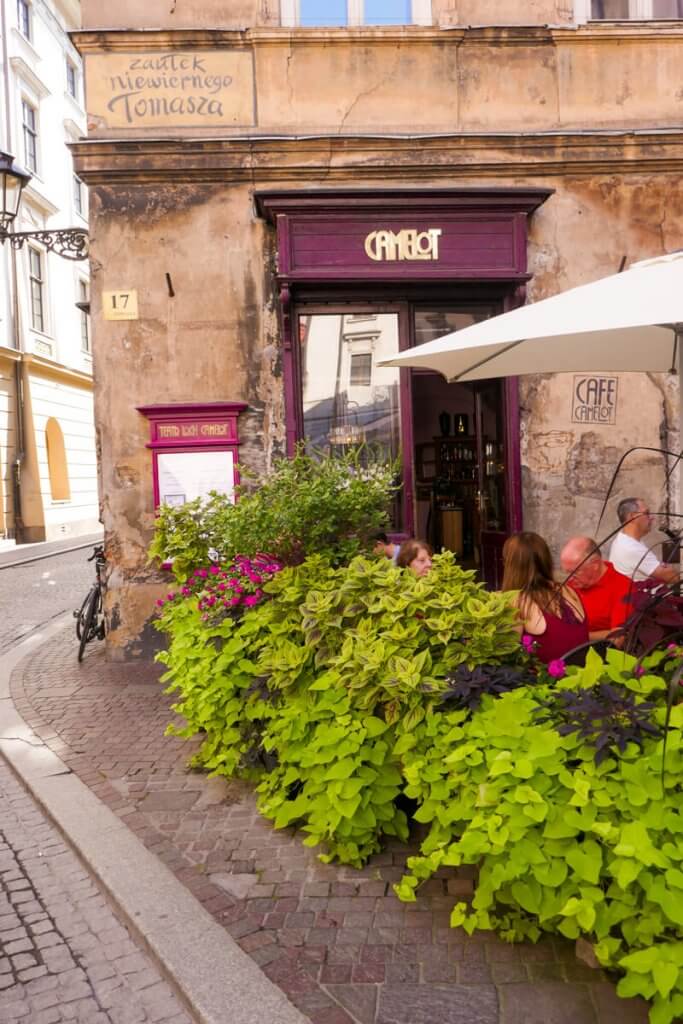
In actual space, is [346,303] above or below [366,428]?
above

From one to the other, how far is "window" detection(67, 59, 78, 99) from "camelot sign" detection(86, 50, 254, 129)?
2591 cm

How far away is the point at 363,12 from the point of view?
7875mm

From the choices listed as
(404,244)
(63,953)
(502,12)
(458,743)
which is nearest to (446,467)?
(404,244)

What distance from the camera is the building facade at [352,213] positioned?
300 inches

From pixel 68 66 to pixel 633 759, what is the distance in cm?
3429

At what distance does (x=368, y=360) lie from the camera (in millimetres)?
Result: 8016

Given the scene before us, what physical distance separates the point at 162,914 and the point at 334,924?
0.71 metres

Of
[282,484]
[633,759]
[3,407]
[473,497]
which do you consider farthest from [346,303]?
[3,407]

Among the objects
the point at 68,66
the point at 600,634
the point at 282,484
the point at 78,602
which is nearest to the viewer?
the point at 600,634

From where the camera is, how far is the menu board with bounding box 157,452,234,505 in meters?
7.70

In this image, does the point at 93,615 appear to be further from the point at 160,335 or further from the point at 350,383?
the point at 350,383

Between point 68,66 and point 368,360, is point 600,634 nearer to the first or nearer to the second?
point 368,360

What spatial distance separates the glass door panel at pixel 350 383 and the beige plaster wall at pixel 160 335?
0.40 metres

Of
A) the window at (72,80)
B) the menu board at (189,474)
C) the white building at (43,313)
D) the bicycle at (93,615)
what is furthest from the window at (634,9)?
the window at (72,80)
